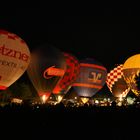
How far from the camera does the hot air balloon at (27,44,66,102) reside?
24.2 meters

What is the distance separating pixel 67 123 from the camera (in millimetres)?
7547

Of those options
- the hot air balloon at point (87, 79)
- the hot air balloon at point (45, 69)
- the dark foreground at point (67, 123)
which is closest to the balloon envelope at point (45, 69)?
the hot air balloon at point (45, 69)

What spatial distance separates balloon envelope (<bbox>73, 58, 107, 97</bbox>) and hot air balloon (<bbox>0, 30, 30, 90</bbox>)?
9.00 meters

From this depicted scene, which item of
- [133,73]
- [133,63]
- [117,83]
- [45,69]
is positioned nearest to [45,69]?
[45,69]

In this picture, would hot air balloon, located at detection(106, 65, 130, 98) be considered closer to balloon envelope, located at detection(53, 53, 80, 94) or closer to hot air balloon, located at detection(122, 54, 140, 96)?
balloon envelope, located at detection(53, 53, 80, 94)

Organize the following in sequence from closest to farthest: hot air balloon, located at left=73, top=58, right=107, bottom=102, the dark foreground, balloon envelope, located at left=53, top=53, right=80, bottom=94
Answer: the dark foreground, balloon envelope, located at left=53, top=53, right=80, bottom=94, hot air balloon, located at left=73, top=58, right=107, bottom=102

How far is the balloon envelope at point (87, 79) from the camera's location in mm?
29688

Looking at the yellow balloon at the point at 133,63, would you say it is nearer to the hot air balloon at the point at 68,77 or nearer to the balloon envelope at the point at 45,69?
the hot air balloon at the point at 68,77

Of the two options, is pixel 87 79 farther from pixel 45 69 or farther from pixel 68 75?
pixel 45 69

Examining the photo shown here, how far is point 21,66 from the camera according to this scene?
71.7 feet

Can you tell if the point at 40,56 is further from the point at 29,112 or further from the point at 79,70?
the point at 29,112

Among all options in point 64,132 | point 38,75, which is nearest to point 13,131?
point 64,132

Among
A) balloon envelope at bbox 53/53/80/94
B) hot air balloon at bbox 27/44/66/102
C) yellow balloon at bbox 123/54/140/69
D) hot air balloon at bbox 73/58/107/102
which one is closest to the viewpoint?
hot air balloon at bbox 27/44/66/102

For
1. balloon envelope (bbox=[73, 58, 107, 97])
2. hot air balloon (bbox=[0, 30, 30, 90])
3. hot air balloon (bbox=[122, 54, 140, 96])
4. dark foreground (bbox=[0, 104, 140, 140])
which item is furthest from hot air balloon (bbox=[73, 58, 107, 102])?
dark foreground (bbox=[0, 104, 140, 140])
